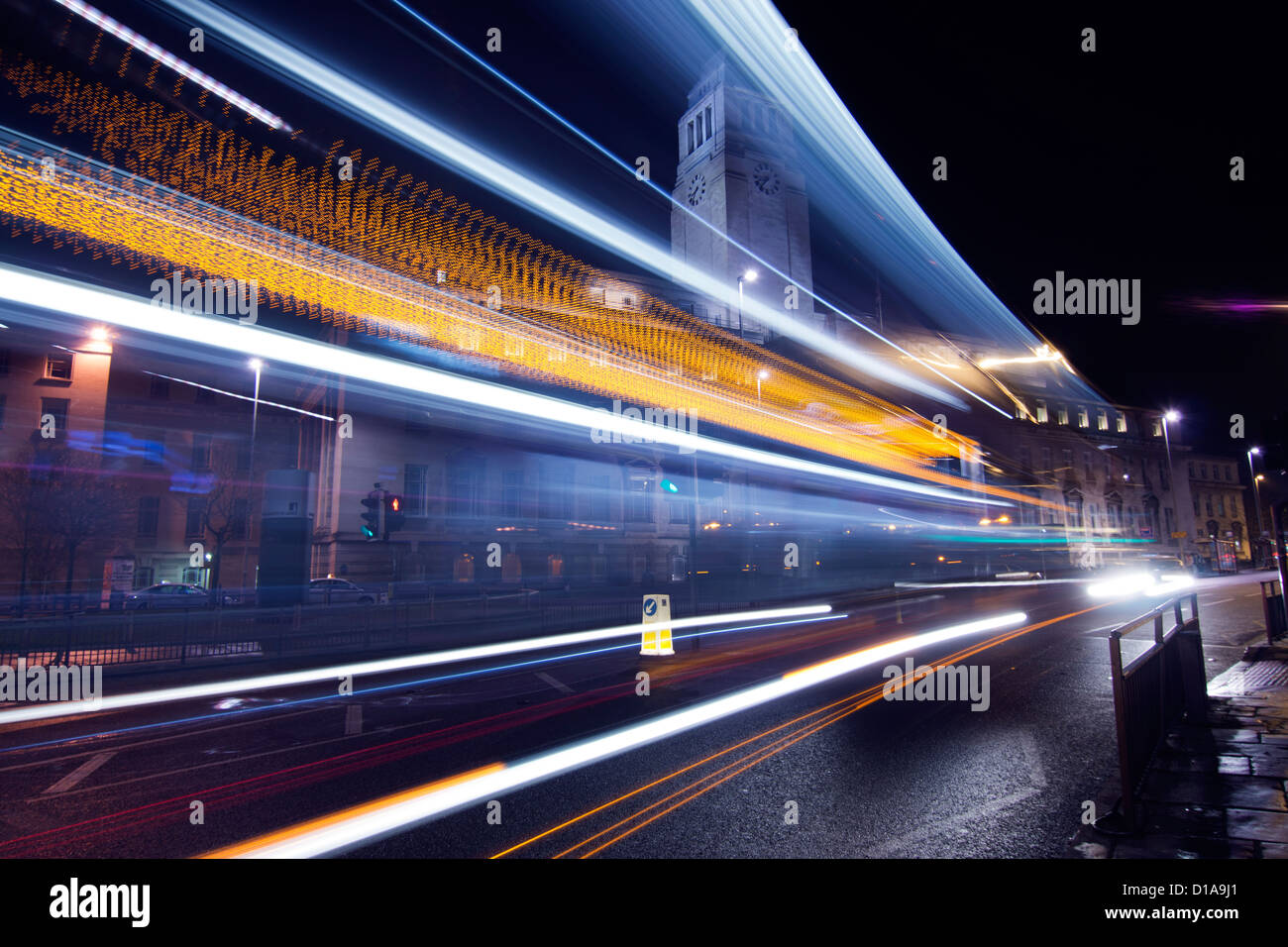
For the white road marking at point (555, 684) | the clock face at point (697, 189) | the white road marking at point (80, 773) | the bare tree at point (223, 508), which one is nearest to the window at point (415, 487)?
the bare tree at point (223, 508)

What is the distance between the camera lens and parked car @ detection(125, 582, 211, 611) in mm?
20562

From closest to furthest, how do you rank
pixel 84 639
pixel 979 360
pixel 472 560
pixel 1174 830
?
pixel 1174 830, pixel 84 639, pixel 472 560, pixel 979 360

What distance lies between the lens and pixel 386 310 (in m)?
16.2

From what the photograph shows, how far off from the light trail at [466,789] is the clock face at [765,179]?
74.6 metres

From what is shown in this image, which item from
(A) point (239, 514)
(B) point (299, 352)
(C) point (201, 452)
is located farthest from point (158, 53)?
(C) point (201, 452)

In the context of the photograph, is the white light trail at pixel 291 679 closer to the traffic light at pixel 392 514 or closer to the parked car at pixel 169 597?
the traffic light at pixel 392 514

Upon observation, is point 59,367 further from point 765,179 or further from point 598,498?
point 765,179

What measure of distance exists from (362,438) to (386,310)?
52.5 ft

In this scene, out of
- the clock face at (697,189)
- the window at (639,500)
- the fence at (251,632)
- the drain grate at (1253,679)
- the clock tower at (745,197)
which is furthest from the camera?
the clock face at (697,189)

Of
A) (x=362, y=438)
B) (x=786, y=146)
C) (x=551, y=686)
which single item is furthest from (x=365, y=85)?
(x=786, y=146)

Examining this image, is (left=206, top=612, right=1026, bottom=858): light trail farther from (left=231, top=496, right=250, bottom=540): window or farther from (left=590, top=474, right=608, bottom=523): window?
(left=231, top=496, right=250, bottom=540): window

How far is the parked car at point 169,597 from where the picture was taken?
20562 millimetres
